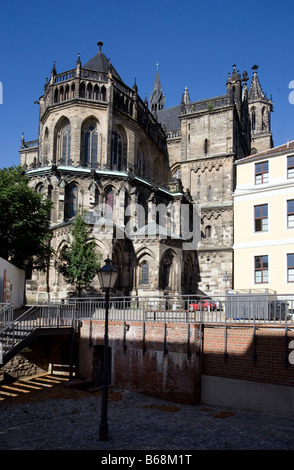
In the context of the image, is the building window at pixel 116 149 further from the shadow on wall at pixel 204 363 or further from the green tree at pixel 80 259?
the shadow on wall at pixel 204 363

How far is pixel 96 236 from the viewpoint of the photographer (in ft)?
106

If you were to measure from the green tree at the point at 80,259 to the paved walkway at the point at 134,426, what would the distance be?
1438cm

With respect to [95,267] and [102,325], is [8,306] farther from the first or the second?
[95,267]

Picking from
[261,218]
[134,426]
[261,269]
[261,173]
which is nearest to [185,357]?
[134,426]

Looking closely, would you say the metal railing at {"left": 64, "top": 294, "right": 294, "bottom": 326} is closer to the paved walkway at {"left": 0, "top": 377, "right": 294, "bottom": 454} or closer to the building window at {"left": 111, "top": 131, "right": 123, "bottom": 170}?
the paved walkway at {"left": 0, "top": 377, "right": 294, "bottom": 454}

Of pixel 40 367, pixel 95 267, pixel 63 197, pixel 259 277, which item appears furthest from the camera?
pixel 63 197

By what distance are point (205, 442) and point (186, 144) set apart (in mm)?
40306

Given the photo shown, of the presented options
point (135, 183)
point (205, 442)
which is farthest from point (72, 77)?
point (205, 442)

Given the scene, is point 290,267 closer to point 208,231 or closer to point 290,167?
point 290,167

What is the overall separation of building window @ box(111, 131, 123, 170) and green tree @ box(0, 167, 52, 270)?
1546 centimetres

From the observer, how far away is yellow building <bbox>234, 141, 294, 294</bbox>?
70.5ft

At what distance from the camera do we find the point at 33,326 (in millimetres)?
17719

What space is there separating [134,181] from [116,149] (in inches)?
217

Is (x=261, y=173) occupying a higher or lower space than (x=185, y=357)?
higher
